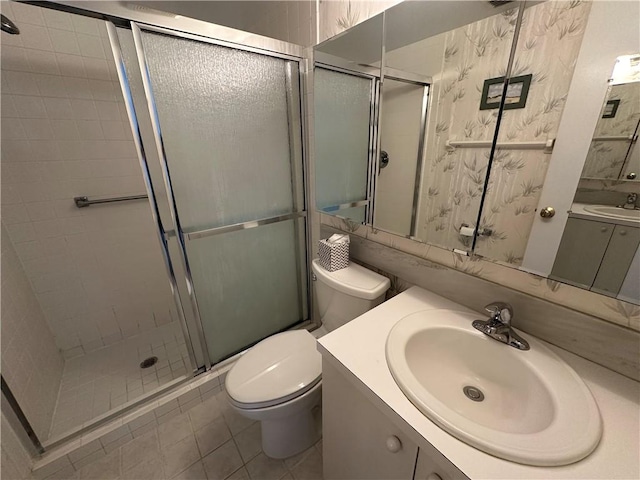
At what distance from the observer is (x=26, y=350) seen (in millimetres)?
1307

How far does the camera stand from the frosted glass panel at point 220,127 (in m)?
1.09

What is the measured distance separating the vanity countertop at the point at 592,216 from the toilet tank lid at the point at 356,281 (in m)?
0.63

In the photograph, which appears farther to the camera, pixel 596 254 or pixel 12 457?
pixel 12 457

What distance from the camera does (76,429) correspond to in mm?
1263

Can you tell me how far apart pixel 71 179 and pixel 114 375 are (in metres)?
1.21

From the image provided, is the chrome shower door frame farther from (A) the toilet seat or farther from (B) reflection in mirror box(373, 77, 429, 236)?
(A) the toilet seat

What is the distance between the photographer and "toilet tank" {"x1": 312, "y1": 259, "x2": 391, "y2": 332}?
110 centimetres

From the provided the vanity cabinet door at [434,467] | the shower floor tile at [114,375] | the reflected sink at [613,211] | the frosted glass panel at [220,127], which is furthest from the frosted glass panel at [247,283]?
the reflected sink at [613,211]

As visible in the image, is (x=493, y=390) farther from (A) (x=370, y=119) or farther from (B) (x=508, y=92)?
(A) (x=370, y=119)

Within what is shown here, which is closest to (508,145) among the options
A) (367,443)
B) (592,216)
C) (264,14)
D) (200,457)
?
(592,216)

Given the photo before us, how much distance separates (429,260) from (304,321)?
119 cm

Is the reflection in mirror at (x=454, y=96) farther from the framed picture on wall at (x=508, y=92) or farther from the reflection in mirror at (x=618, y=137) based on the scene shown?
the reflection in mirror at (x=618, y=137)

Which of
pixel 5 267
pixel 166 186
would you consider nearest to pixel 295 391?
pixel 166 186

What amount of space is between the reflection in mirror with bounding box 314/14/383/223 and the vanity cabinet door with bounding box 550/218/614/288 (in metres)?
0.69
